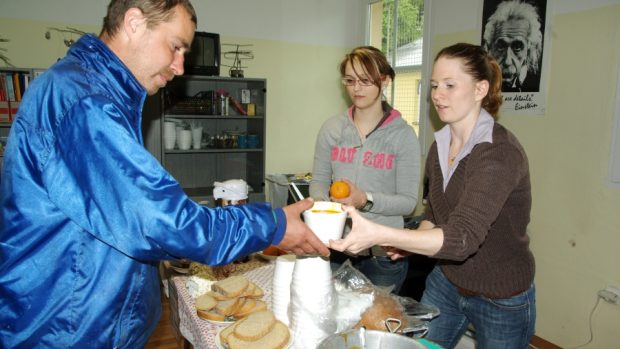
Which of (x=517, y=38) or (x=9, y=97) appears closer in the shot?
(x=517, y=38)

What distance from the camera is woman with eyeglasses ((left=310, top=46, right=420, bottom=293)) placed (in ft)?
6.61

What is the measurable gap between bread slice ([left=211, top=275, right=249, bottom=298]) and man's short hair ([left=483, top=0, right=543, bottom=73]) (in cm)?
259

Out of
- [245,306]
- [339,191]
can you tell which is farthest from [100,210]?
[339,191]

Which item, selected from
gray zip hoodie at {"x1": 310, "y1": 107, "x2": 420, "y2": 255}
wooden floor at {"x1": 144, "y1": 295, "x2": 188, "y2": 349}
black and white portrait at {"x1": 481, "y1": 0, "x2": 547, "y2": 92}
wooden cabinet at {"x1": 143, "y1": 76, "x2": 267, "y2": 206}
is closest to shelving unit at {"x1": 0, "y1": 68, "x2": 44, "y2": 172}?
wooden cabinet at {"x1": 143, "y1": 76, "x2": 267, "y2": 206}

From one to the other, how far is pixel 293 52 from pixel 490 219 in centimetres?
388

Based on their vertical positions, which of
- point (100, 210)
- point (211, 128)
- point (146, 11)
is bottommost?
point (100, 210)

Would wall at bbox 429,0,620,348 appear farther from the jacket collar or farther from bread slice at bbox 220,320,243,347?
Result: the jacket collar

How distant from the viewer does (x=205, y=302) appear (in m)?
1.43

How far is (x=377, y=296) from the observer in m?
1.36

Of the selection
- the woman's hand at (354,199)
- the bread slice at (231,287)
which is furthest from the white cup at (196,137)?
the bread slice at (231,287)

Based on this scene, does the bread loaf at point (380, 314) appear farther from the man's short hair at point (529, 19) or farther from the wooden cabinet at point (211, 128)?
the wooden cabinet at point (211, 128)

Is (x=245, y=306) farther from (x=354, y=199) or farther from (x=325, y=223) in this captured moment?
(x=354, y=199)

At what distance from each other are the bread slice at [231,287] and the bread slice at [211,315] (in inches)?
3.3

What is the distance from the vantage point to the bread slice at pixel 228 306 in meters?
1.37
